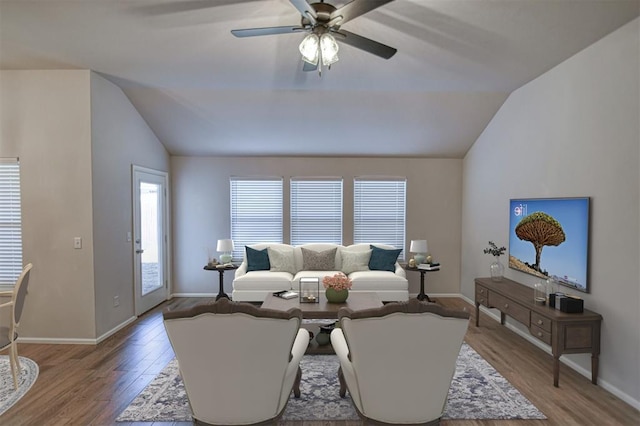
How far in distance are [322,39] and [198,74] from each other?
2334 mm

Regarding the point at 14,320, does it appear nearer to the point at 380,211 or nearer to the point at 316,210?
the point at 316,210

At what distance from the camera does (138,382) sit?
10.5 feet

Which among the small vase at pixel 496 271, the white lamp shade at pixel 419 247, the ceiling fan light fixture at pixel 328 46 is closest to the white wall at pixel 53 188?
the ceiling fan light fixture at pixel 328 46

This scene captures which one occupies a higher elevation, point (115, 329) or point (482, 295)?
point (482, 295)

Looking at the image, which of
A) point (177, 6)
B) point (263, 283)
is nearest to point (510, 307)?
point (263, 283)

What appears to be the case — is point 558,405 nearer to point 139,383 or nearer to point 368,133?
point 139,383

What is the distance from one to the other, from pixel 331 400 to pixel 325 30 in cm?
289

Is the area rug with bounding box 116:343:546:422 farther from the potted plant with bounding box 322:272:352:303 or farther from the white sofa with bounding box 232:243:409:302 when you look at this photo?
the white sofa with bounding box 232:243:409:302

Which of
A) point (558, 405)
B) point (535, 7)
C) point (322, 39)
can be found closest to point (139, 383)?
point (322, 39)

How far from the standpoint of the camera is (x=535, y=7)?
277 centimetres

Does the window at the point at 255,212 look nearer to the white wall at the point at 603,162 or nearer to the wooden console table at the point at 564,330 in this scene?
the white wall at the point at 603,162

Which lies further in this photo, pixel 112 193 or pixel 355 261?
pixel 355 261

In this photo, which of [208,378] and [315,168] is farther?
[315,168]

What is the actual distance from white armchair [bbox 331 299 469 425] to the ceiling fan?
1.81 m
